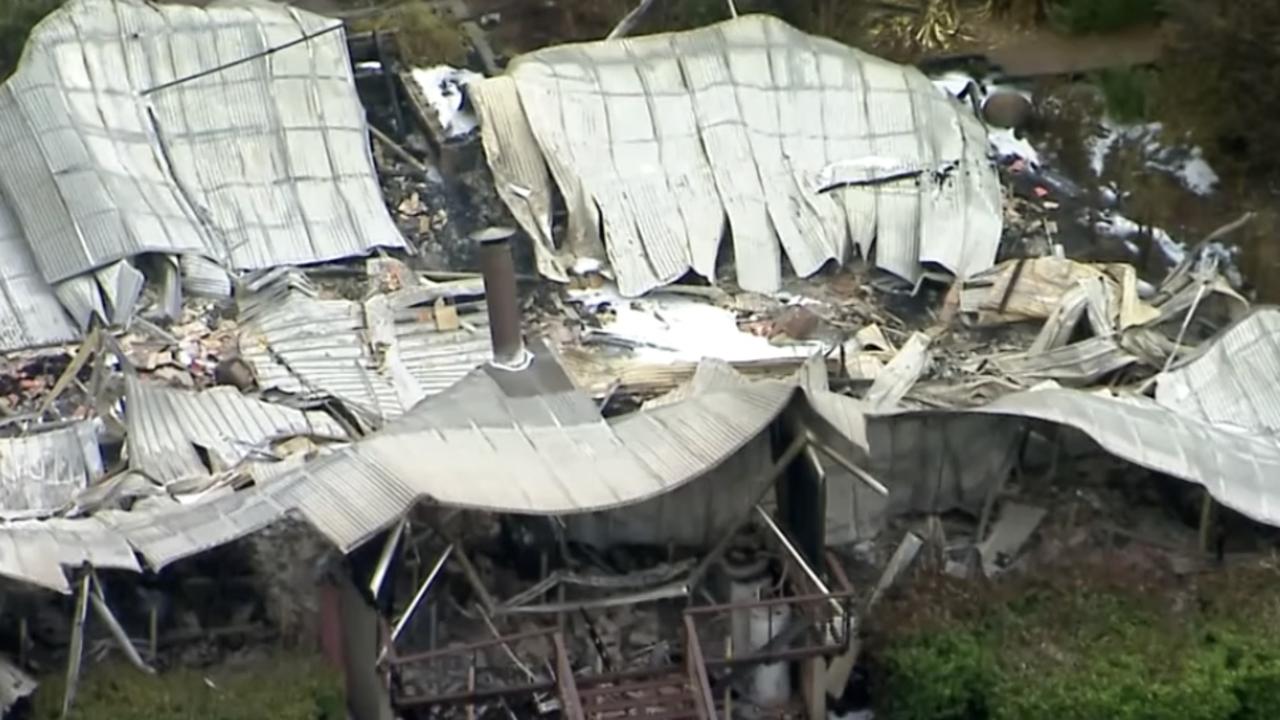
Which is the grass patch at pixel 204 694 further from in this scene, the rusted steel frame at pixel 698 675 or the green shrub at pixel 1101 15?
the green shrub at pixel 1101 15

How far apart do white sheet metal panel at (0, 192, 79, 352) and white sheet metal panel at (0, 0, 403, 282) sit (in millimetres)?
137

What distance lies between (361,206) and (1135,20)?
10.2 meters

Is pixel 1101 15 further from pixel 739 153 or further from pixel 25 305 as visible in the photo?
pixel 25 305

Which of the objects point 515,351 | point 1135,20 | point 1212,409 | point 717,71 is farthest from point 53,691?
point 1135,20

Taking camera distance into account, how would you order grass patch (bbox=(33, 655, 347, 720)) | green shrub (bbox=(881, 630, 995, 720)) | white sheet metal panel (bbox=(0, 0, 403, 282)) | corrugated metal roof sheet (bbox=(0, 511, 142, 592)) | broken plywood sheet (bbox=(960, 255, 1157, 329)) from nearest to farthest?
corrugated metal roof sheet (bbox=(0, 511, 142, 592)) → grass patch (bbox=(33, 655, 347, 720)) → green shrub (bbox=(881, 630, 995, 720)) → broken plywood sheet (bbox=(960, 255, 1157, 329)) → white sheet metal panel (bbox=(0, 0, 403, 282))

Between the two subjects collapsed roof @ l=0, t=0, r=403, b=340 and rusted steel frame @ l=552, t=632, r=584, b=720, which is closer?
rusted steel frame @ l=552, t=632, r=584, b=720

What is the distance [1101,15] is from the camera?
2670 centimetres

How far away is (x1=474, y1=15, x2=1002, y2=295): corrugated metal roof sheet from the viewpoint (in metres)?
21.1

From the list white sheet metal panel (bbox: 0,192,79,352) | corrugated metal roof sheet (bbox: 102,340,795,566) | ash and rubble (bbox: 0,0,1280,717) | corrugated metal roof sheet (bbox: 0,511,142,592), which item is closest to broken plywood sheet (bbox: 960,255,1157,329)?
ash and rubble (bbox: 0,0,1280,717)

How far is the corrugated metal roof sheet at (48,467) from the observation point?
54.6 feet

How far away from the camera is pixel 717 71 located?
22328 millimetres

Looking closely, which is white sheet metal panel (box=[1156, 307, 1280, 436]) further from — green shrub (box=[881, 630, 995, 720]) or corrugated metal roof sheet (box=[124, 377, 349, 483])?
corrugated metal roof sheet (box=[124, 377, 349, 483])

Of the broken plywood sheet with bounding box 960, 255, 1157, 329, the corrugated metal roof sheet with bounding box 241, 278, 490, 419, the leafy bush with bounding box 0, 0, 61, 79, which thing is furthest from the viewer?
the leafy bush with bounding box 0, 0, 61, 79

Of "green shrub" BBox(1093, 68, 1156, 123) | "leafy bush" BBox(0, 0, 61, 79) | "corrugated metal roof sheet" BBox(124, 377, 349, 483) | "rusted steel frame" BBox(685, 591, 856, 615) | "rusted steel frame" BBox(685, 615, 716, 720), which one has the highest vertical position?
"leafy bush" BBox(0, 0, 61, 79)
